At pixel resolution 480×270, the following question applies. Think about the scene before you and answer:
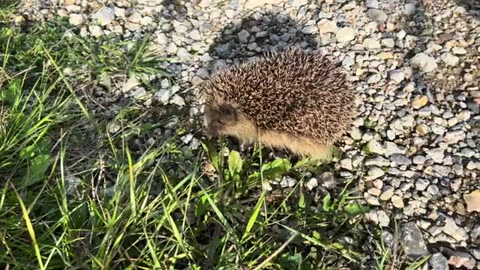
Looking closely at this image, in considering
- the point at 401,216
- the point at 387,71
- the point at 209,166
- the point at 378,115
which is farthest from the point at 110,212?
the point at 387,71

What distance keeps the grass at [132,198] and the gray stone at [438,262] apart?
221 millimetres

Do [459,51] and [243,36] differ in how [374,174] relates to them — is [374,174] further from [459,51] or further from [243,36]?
[243,36]

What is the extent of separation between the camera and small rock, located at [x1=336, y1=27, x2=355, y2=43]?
3803 mm

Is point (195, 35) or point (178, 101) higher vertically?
point (195, 35)

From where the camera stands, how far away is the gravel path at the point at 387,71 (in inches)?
119

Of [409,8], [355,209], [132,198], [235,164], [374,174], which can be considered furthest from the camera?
[409,8]

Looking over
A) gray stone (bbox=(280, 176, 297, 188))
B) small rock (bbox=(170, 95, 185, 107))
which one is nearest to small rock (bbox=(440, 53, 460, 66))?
gray stone (bbox=(280, 176, 297, 188))

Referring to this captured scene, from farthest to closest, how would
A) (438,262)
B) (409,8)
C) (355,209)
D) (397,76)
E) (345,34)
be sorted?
(409,8)
(345,34)
(397,76)
(355,209)
(438,262)

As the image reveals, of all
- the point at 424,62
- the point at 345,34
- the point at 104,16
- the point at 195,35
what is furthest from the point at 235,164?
the point at 104,16

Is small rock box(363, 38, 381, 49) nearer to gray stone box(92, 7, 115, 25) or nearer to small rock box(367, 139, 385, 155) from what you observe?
small rock box(367, 139, 385, 155)

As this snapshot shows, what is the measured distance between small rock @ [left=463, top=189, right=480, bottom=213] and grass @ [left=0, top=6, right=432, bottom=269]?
520 millimetres

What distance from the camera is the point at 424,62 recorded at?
11.9 ft

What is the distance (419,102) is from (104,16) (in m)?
2.00

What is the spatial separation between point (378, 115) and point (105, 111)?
1.51 m
